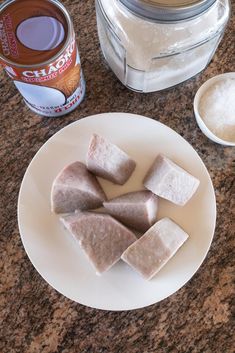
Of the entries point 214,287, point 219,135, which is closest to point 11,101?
point 219,135

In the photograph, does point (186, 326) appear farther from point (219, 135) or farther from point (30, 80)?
point (30, 80)

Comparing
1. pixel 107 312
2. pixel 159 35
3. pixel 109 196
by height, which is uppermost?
pixel 159 35

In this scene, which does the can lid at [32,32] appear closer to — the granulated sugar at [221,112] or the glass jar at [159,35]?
the glass jar at [159,35]

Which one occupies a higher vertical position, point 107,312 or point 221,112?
point 221,112

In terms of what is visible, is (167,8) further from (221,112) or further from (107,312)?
(107,312)

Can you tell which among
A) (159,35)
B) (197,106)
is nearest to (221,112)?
(197,106)

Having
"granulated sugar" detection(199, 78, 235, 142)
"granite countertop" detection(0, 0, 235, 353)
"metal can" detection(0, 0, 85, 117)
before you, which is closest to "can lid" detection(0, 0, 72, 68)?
"metal can" detection(0, 0, 85, 117)

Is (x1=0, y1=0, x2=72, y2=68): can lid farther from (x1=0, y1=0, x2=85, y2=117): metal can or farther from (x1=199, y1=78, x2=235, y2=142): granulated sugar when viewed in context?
(x1=199, y1=78, x2=235, y2=142): granulated sugar
